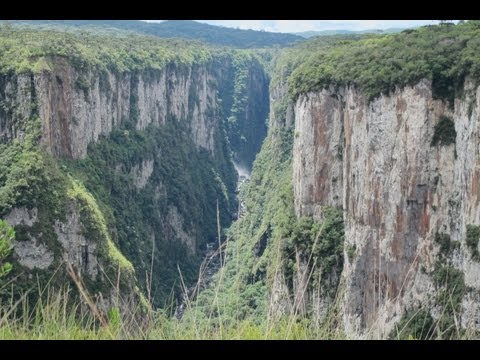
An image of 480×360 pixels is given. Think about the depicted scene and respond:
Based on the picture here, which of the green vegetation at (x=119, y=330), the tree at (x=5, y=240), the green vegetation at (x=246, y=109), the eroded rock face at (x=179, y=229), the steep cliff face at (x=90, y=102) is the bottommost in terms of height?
the eroded rock face at (x=179, y=229)

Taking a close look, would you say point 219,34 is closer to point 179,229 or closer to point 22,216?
point 179,229

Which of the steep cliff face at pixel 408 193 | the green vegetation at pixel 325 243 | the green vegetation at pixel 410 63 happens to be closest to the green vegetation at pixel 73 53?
the green vegetation at pixel 410 63

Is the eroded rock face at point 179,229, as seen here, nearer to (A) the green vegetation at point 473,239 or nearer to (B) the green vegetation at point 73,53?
(B) the green vegetation at point 73,53

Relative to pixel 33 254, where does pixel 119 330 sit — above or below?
above

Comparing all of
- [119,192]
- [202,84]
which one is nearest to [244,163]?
[202,84]

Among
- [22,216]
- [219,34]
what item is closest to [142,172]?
[22,216]
